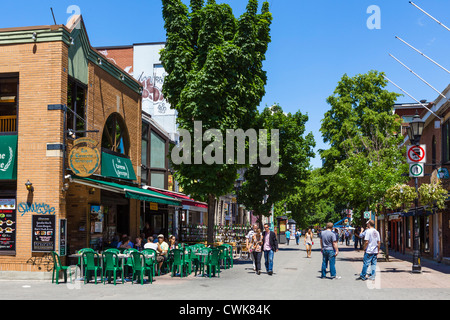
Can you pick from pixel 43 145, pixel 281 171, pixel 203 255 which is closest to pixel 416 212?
pixel 203 255

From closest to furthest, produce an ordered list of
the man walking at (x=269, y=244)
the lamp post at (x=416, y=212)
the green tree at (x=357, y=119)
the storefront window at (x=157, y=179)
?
the man walking at (x=269, y=244), the lamp post at (x=416, y=212), the storefront window at (x=157, y=179), the green tree at (x=357, y=119)

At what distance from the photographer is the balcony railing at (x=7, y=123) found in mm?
17984

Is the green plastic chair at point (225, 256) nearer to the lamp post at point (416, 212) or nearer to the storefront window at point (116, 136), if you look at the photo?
the storefront window at point (116, 136)

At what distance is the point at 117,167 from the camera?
73.2 ft

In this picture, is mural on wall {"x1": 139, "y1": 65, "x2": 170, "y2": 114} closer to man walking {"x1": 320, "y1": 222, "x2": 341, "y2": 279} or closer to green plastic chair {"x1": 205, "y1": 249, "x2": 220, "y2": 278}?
green plastic chair {"x1": 205, "y1": 249, "x2": 220, "y2": 278}

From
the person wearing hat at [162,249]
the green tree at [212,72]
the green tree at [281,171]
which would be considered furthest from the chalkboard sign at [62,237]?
the green tree at [281,171]

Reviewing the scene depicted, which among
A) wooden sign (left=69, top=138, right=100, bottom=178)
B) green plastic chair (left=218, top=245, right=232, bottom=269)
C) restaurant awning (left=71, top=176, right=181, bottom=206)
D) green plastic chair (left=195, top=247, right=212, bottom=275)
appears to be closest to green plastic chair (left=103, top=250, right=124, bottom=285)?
wooden sign (left=69, top=138, right=100, bottom=178)

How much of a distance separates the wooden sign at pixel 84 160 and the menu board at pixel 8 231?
8.17 ft

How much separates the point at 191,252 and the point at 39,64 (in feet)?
27.3

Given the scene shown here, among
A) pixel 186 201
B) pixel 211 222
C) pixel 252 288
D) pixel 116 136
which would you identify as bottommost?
pixel 252 288

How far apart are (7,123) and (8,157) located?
1.37 m

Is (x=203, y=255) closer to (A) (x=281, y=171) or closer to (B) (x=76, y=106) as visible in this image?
(B) (x=76, y=106)

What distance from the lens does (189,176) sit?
73.5 ft

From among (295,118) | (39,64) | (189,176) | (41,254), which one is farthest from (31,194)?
(295,118)
